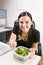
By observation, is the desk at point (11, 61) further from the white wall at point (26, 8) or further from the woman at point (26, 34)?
the white wall at point (26, 8)

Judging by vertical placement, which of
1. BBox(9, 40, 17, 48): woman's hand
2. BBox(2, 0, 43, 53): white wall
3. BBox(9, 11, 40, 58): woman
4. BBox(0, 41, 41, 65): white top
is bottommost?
BBox(0, 41, 41, 65): white top

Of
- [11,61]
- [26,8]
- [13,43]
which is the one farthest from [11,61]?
[26,8]

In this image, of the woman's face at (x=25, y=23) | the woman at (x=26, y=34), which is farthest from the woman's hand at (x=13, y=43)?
the woman's face at (x=25, y=23)

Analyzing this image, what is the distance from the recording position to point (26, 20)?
1499 millimetres

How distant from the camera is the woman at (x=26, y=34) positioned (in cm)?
151

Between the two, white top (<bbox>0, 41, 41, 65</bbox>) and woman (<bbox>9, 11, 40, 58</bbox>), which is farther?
woman (<bbox>9, 11, 40, 58</bbox>)

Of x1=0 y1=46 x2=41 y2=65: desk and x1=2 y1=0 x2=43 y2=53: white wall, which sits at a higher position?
x1=2 y1=0 x2=43 y2=53: white wall

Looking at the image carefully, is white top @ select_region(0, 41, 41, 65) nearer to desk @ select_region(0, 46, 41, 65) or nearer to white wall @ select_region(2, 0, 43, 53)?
desk @ select_region(0, 46, 41, 65)

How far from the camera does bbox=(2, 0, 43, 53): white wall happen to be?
155cm

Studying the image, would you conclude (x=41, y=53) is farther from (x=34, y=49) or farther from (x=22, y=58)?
(x=22, y=58)

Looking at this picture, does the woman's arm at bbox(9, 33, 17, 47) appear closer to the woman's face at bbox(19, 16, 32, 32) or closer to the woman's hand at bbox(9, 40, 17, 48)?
the woman's hand at bbox(9, 40, 17, 48)

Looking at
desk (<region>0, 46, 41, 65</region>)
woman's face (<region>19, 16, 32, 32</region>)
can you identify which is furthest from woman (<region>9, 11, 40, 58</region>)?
desk (<region>0, 46, 41, 65</region>)

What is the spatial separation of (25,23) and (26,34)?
0.53ft

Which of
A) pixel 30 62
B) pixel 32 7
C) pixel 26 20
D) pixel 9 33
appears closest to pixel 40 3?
pixel 32 7
